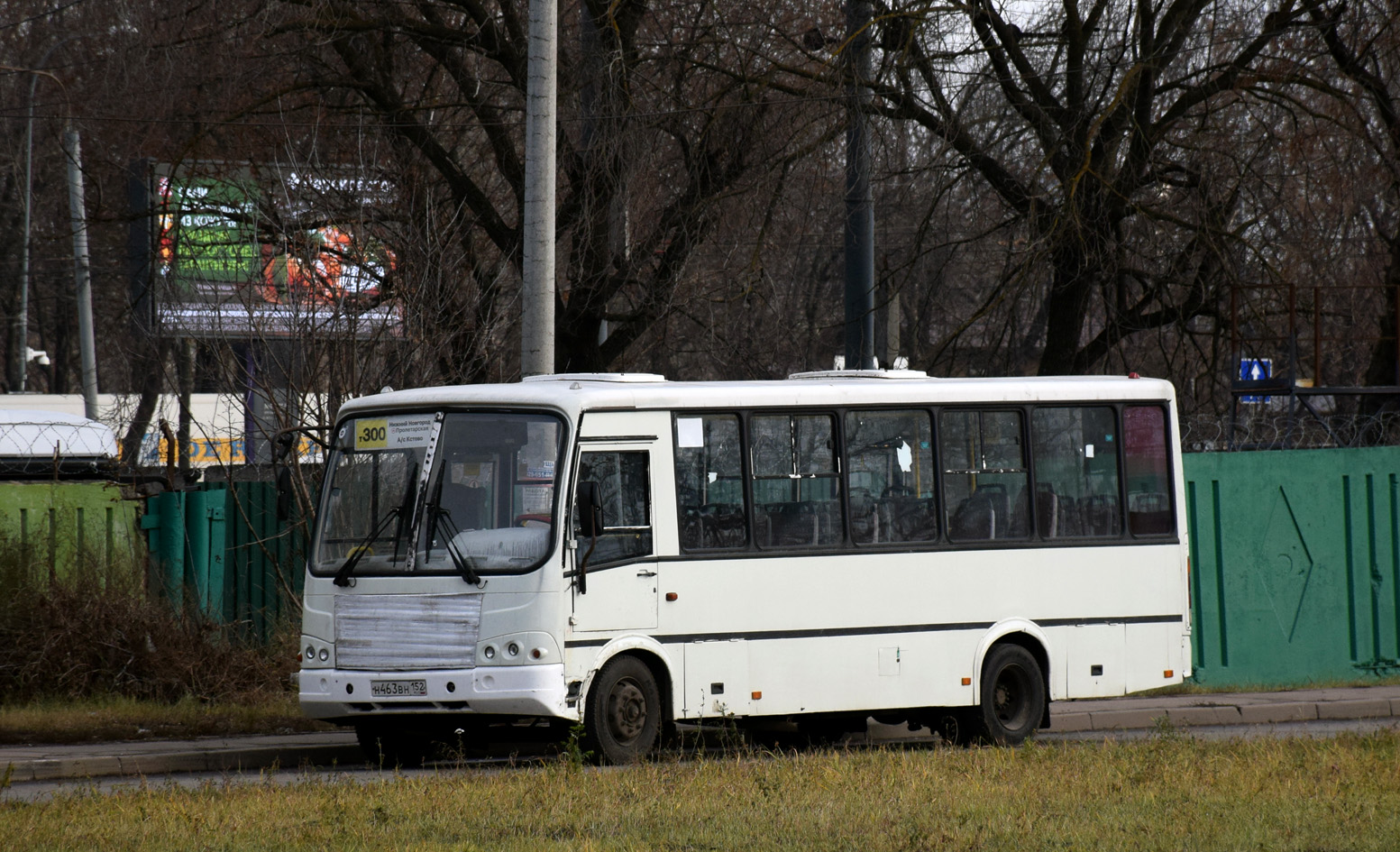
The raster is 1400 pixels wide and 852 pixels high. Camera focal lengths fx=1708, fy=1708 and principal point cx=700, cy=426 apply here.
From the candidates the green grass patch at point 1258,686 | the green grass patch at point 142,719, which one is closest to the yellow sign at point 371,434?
the green grass patch at point 142,719

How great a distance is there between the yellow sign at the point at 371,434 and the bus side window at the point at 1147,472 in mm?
5987

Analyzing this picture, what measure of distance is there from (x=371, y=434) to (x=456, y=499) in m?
0.98

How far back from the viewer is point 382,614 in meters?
11.6

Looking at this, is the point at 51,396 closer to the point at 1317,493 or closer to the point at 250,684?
the point at 250,684

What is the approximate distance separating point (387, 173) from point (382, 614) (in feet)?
26.9

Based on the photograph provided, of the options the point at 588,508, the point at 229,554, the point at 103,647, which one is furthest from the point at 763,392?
the point at 229,554

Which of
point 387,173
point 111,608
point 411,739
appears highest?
point 387,173

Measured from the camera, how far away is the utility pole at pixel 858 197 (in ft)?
56.1

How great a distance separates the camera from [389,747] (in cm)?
1244

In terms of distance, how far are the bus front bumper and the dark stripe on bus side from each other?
36cm

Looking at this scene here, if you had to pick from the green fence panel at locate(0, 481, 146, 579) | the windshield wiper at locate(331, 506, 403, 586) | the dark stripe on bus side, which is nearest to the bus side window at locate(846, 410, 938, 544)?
the dark stripe on bus side

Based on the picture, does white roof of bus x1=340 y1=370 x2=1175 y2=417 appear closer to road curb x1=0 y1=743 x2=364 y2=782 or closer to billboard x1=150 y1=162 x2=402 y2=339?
road curb x1=0 y1=743 x2=364 y2=782

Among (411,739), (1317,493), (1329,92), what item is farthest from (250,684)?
(1329,92)

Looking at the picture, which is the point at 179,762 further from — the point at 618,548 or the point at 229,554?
the point at 229,554
